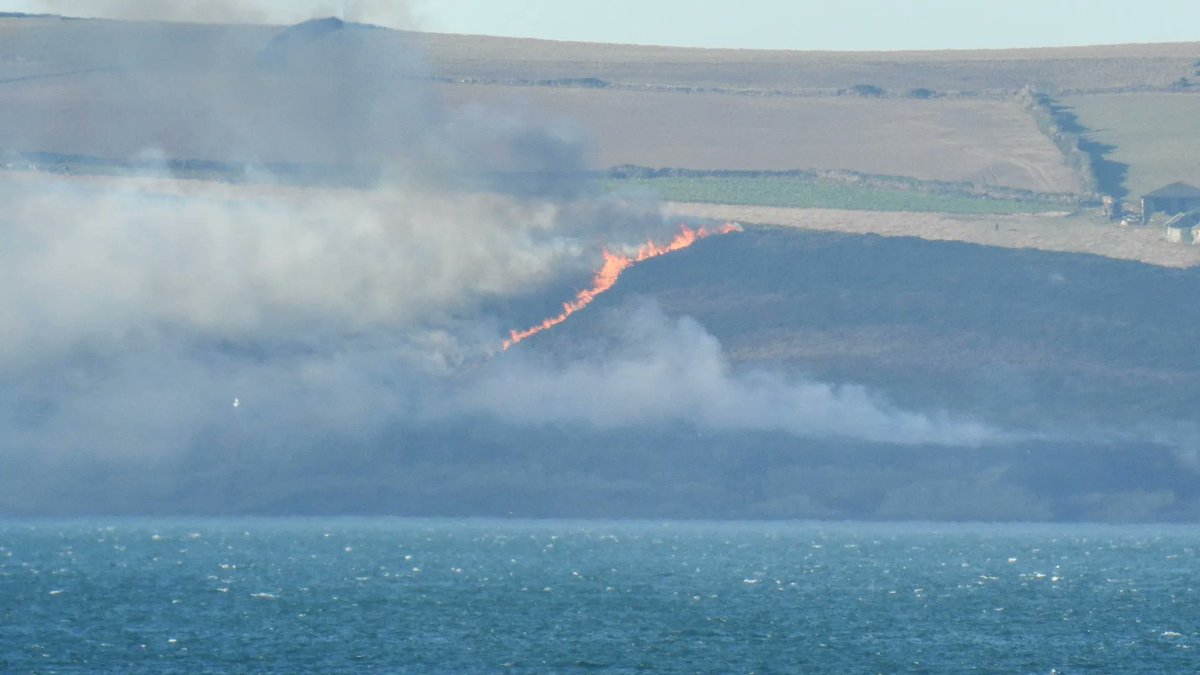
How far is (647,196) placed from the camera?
167 m

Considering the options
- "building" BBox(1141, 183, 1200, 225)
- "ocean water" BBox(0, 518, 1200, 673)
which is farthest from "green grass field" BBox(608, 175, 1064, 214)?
"ocean water" BBox(0, 518, 1200, 673)

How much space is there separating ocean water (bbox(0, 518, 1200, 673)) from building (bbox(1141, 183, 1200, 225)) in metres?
34.5

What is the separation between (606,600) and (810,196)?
274 feet

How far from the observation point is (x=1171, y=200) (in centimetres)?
18025

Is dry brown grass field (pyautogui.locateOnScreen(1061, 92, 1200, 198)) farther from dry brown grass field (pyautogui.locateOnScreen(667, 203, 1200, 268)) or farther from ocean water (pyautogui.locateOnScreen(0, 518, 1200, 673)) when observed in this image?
ocean water (pyautogui.locateOnScreen(0, 518, 1200, 673))

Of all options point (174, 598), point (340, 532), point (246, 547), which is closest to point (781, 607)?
point (174, 598)

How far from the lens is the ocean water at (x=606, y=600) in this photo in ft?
266

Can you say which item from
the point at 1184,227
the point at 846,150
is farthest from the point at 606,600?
the point at 846,150

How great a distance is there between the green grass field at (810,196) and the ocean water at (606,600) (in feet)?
104

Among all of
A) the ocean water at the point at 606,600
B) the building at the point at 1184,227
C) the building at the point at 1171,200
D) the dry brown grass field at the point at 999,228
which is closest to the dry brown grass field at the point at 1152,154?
the building at the point at 1171,200

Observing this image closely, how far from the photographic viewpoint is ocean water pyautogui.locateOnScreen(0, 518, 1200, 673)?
8100cm

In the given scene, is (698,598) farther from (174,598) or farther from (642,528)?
(642,528)

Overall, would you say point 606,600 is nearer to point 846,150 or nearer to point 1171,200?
point 1171,200

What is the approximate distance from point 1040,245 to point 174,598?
291 feet
